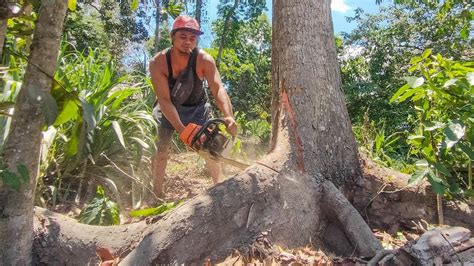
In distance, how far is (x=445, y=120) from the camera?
7.80 feet

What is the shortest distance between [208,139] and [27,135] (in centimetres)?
A: 136

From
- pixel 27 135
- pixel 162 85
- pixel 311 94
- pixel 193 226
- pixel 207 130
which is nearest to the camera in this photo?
pixel 27 135

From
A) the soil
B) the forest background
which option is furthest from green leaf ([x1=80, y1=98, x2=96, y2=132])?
the soil

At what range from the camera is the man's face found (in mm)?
3121

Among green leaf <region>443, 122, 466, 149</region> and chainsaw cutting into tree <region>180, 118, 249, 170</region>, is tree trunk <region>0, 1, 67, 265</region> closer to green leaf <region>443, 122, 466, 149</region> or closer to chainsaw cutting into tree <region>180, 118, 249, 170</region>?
chainsaw cutting into tree <region>180, 118, 249, 170</region>

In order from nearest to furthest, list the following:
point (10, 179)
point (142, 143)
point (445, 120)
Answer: point (10, 179), point (445, 120), point (142, 143)

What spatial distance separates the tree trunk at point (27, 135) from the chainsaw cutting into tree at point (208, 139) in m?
1.21

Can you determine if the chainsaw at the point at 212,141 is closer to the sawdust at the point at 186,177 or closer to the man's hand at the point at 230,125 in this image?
the man's hand at the point at 230,125

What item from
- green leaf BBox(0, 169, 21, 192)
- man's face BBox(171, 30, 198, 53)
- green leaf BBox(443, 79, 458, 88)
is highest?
man's face BBox(171, 30, 198, 53)

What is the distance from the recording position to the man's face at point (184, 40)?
10.2ft

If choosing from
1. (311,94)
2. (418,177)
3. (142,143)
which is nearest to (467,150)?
(418,177)

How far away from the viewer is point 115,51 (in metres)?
18.1

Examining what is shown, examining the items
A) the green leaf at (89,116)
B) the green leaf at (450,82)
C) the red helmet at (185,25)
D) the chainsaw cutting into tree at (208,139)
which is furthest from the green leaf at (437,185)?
the red helmet at (185,25)

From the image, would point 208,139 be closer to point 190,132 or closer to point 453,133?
point 190,132
